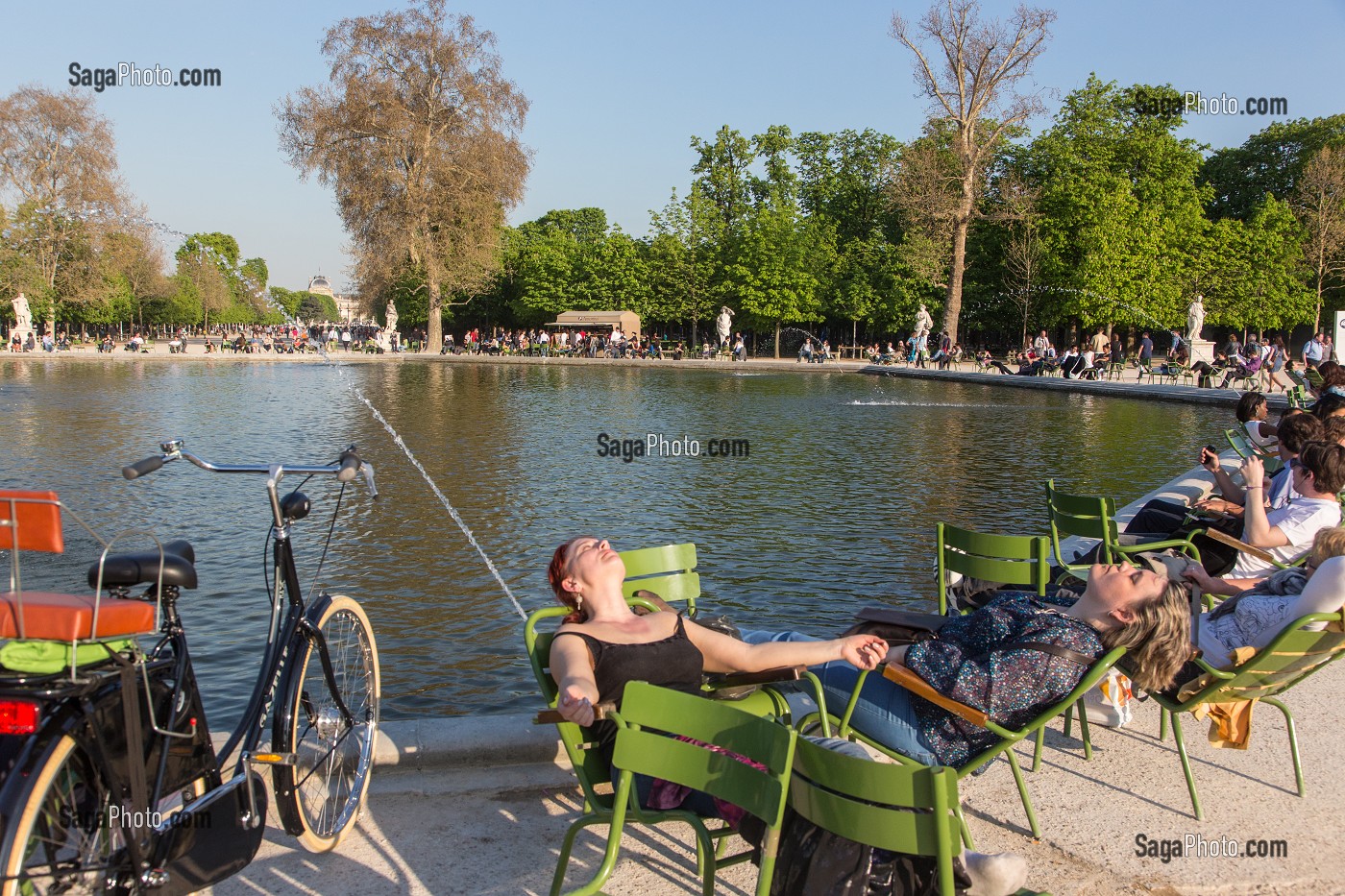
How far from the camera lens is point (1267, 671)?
4137 millimetres

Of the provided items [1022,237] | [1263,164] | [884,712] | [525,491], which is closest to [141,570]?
[884,712]

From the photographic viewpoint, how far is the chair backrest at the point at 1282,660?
402 centimetres

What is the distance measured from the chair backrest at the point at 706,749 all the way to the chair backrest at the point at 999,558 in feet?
9.58

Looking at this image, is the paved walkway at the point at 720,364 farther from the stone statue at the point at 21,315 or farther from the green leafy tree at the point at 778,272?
the green leafy tree at the point at 778,272

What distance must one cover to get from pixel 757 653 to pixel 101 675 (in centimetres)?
212

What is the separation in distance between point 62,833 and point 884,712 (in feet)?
8.31

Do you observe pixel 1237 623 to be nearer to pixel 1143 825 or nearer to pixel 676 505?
pixel 1143 825

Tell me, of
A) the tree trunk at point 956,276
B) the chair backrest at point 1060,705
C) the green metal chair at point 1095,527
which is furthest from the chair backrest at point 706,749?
the tree trunk at point 956,276

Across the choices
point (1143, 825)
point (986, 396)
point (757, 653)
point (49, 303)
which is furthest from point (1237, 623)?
point (49, 303)

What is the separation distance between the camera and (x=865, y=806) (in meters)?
2.47

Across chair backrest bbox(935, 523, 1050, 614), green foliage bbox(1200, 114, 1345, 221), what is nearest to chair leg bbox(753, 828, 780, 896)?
chair backrest bbox(935, 523, 1050, 614)

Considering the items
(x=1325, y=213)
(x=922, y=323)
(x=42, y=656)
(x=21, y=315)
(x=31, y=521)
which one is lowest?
(x=42, y=656)

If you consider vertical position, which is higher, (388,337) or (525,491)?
(388,337)

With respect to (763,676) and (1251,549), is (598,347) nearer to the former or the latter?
(1251,549)
